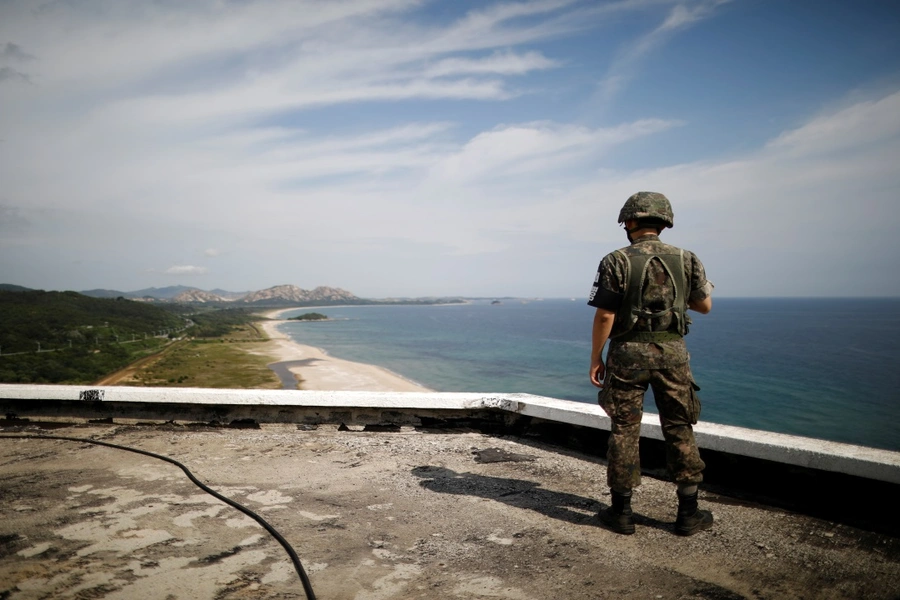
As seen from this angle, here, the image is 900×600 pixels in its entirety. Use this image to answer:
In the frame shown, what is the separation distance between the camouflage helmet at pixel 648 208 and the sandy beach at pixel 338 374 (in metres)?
28.0

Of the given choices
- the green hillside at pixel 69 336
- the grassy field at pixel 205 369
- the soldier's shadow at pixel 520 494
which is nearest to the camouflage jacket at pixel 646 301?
the soldier's shadow at pixel 520 494

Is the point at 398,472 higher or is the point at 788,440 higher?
the point at 788,440

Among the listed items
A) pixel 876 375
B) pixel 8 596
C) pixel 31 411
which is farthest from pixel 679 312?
pixel 876 375

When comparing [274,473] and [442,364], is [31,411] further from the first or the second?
[442,364]

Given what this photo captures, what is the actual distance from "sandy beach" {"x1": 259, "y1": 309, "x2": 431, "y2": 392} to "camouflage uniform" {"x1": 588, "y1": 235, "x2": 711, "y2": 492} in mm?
27901

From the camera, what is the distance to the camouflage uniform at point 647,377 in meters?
2.81

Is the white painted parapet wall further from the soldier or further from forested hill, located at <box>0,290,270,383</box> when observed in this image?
forested hill, located at <box>0,290,270,383</box>

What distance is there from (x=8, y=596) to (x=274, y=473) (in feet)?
5.60

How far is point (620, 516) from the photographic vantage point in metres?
2.78

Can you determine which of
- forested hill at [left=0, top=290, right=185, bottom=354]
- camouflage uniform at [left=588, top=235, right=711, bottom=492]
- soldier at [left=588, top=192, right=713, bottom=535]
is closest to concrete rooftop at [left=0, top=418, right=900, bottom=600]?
soldier at [left=588, top=192, right=713, bottom=535]

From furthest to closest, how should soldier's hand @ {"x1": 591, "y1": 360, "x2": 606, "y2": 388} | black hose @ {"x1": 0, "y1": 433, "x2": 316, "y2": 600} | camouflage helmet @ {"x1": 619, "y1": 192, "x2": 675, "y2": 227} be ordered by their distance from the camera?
soldier's hand @ {"x1": 591, "y1": 360, "x2": 606, "y2": 388}
camouflage helmet @ {"x1": 619, "y1": 192, "x2": 675, "y2": 227}
black hose @ {"x1": 0, "y1": 433, "x2": 316, "y2": 600}

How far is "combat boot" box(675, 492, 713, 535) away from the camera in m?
2.74

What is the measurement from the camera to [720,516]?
2.98 m

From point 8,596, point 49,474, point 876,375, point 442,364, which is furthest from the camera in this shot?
point 442,364
